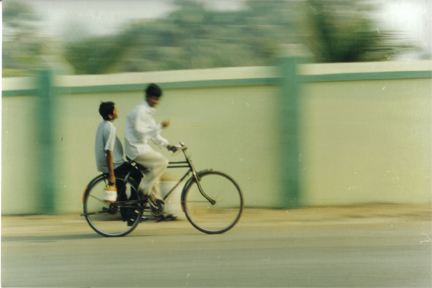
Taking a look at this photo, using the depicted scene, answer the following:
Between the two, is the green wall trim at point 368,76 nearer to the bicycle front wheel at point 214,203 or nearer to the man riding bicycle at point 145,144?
the bicycle front wheel at point 214,203

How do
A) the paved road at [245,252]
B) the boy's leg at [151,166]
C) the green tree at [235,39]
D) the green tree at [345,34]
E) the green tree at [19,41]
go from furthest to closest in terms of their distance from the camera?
the green tree at [345,34] → the green tree at [235,39] → the green tree at [19,41] → the boy's leg at [151,166] → the paved road at [245,252]

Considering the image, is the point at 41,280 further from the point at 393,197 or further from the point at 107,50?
the point at 393,197

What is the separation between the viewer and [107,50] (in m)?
6.04

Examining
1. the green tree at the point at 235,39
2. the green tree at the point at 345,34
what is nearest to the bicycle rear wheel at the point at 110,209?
the green tree at the point at 235,39

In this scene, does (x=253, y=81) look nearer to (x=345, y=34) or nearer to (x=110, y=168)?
(x=345, y=34)

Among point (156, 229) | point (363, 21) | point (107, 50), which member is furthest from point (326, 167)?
point (107, 50)

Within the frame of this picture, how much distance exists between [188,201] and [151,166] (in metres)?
0.60

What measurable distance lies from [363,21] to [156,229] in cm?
407

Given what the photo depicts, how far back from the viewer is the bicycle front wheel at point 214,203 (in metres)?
5.10

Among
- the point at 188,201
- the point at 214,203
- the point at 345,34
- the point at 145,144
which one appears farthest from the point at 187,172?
the point at 345,34

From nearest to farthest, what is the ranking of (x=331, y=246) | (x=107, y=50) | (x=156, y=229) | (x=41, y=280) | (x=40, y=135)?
(x=41, y=280) → (x=331, y=246) → (x=156, y=229) → (x=107, y=50) → (x=40, y=135)

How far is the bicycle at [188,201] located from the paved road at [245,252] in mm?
175

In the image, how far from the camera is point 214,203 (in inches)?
201

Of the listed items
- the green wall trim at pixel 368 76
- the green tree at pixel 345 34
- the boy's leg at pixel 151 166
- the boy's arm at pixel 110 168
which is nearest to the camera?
the boy's arm at pixel 110 168
